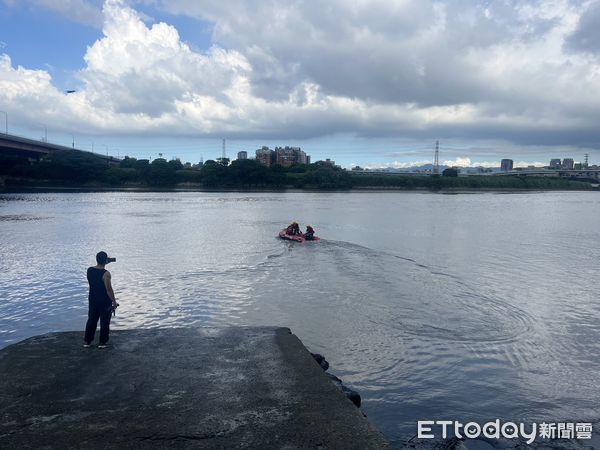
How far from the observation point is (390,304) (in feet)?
59.7

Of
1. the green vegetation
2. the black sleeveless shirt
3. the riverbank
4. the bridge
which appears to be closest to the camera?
the black sleeveless shirt

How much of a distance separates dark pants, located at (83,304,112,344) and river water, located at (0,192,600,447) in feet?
16.4

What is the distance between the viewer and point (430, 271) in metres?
25.0

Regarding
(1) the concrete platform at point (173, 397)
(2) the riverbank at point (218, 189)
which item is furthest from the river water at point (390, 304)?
(2) the riverbank at point (218, 189)

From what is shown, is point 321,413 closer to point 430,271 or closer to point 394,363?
point 394,363

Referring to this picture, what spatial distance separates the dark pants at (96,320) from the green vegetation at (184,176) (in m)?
139

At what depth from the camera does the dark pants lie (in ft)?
32.9

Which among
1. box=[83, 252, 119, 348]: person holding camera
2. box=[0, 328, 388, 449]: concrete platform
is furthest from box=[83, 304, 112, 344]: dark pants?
box=[0, 328, 388, 449]: concrete platform

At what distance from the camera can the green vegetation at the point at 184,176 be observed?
13375cm

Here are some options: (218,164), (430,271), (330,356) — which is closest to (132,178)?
(218,164)

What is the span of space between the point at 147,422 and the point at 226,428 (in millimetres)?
1200

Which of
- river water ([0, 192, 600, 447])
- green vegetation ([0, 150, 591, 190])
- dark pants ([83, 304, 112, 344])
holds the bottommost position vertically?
river water ([0, 192, 600, 447])

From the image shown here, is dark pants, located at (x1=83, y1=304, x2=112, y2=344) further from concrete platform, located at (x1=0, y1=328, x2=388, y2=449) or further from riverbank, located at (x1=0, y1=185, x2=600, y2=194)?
riverbank, located at (x1=0, y1=185, x2=600, y2=194)

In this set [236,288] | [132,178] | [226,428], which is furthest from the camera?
[132,178]
